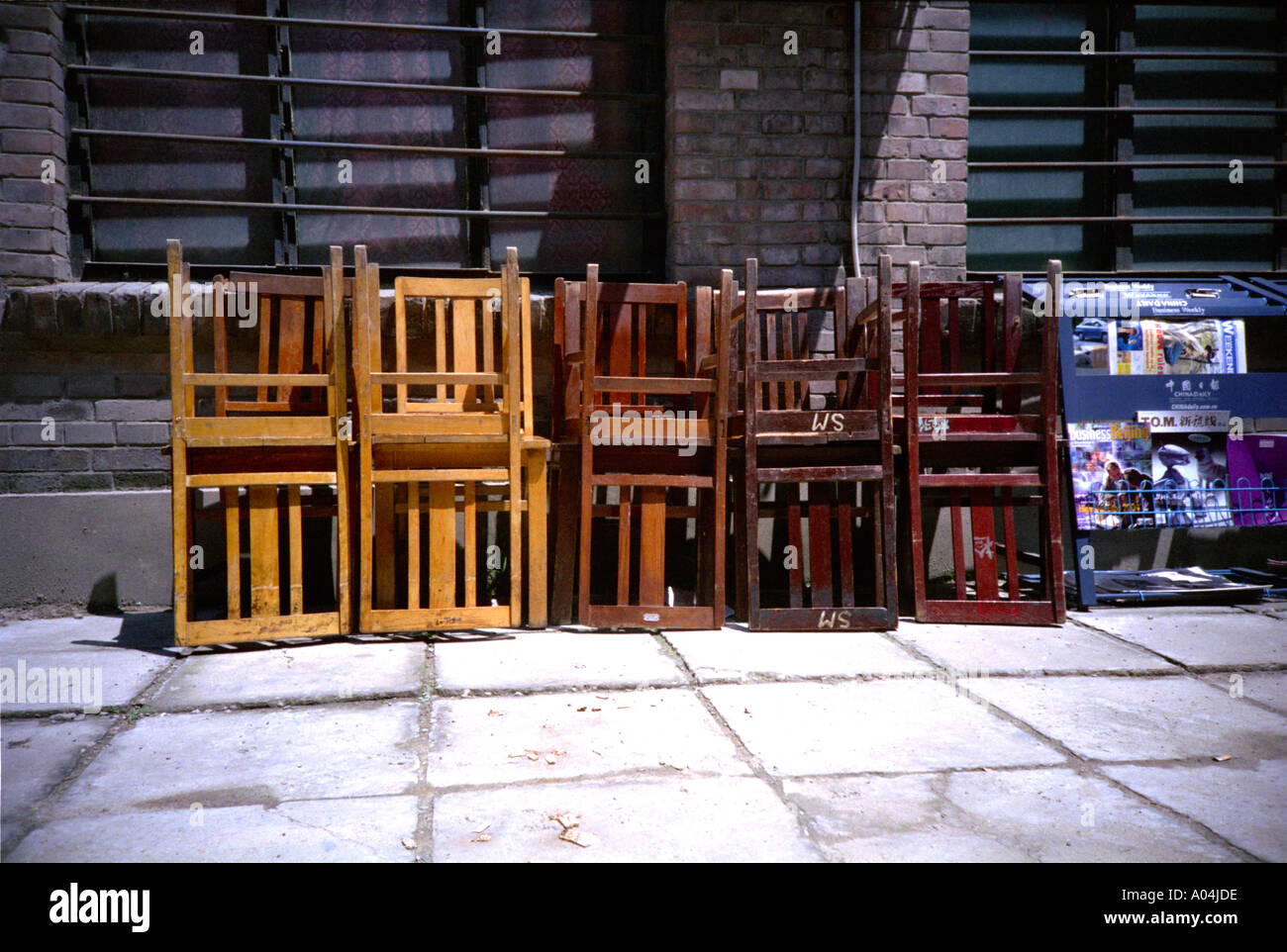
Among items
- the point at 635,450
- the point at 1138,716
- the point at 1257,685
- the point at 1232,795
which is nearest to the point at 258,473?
the point at 635,450

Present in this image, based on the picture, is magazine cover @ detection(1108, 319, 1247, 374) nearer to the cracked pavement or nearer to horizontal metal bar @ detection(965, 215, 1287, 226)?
horizontal metal bar @ detection(965, 215, 1287, 226)

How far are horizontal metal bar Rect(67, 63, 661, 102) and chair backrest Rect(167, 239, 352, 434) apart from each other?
109 centimetres

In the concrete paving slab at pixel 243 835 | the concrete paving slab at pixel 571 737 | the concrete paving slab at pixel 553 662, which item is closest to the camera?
the concrete paving slab at pixel 243 835

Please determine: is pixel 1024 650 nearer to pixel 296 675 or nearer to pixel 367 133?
pixel 296 675

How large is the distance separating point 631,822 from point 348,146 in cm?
364

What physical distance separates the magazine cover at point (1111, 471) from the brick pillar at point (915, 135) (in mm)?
1042

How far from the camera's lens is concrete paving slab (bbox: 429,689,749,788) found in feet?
7.35

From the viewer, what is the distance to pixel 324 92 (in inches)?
175

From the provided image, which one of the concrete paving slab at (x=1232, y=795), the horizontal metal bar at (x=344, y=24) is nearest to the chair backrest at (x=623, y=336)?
the horizontal metal bar at (x=344, y=24)

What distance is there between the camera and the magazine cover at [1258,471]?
4.20 meters

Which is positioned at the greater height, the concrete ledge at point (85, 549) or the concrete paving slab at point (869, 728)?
the concrete ledge at point (85, 549)

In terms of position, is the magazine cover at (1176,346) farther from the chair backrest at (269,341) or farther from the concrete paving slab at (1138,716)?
the chair backrest at (269,341)

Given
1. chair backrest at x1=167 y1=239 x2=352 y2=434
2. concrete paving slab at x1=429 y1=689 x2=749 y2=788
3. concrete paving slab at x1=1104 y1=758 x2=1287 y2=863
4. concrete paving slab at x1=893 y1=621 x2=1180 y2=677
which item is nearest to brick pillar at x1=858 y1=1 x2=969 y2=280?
concrete paving slab at x1=893 y1=621 x2=1180 y2=677

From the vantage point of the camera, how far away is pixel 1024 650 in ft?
11.2
